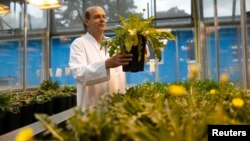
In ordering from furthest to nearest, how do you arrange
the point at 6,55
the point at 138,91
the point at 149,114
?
the point at 6,55, the point at 138,91, the point at 149,114

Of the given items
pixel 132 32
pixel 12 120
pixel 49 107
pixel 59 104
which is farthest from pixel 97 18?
pixel 59 104

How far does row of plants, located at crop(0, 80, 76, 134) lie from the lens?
139 inches

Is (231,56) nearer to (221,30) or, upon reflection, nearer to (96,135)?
(221,30)

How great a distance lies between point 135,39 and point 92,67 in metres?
0.38

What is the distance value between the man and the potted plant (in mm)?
175

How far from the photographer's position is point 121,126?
34.4 inches

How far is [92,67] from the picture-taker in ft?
6.48

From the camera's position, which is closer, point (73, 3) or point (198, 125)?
point (198, 125)

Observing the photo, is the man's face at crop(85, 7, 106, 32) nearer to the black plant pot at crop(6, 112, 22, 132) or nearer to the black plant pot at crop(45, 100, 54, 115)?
the black plant pot at crop(6, 112, 22, 132)

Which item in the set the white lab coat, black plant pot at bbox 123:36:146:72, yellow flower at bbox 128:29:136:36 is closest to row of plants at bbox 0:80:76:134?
the white lab coat

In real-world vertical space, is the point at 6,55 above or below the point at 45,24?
below

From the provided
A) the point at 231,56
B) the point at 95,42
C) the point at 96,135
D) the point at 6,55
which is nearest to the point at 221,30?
the point at 231,56

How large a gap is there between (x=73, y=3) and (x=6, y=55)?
10.2 ft

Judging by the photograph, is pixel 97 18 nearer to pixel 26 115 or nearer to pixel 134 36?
pixel 134 36
